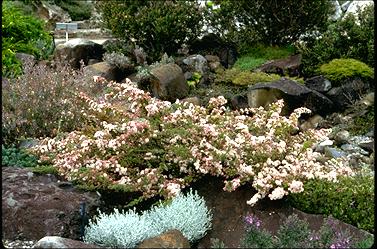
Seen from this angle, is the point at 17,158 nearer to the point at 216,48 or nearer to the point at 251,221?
the point at 251,221

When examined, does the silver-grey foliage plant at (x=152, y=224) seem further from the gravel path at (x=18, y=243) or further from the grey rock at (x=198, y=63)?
the grey rock at (x=198, y=63)

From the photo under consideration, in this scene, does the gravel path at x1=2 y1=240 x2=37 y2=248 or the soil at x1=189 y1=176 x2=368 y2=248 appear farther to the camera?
the soil at x1=189 y1=176 x2=368 y2=248

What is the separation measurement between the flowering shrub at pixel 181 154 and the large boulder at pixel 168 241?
564 millimetres

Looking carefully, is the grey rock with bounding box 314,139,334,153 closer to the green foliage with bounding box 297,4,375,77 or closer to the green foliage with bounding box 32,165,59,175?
the green foliage with bounding box 297,4,375,77

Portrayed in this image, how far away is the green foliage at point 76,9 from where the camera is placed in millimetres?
19078

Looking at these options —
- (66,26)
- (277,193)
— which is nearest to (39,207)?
(277,193)

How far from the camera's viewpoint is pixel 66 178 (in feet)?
17.2

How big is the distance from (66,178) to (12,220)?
2.12ft

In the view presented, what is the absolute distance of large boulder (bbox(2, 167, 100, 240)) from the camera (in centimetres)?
473

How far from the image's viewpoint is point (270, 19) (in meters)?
12.1

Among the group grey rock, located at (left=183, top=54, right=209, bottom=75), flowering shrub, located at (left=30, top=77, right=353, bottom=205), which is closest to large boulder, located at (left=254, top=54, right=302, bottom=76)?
grey rock, located at (left=183, top=54, right=209, bottom=75)

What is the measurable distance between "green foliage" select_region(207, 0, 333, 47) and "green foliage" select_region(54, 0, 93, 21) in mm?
7735

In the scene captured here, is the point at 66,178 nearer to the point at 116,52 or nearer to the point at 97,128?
the point at 97,128

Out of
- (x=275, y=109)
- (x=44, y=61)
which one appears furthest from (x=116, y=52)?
(x=275, y=109)
